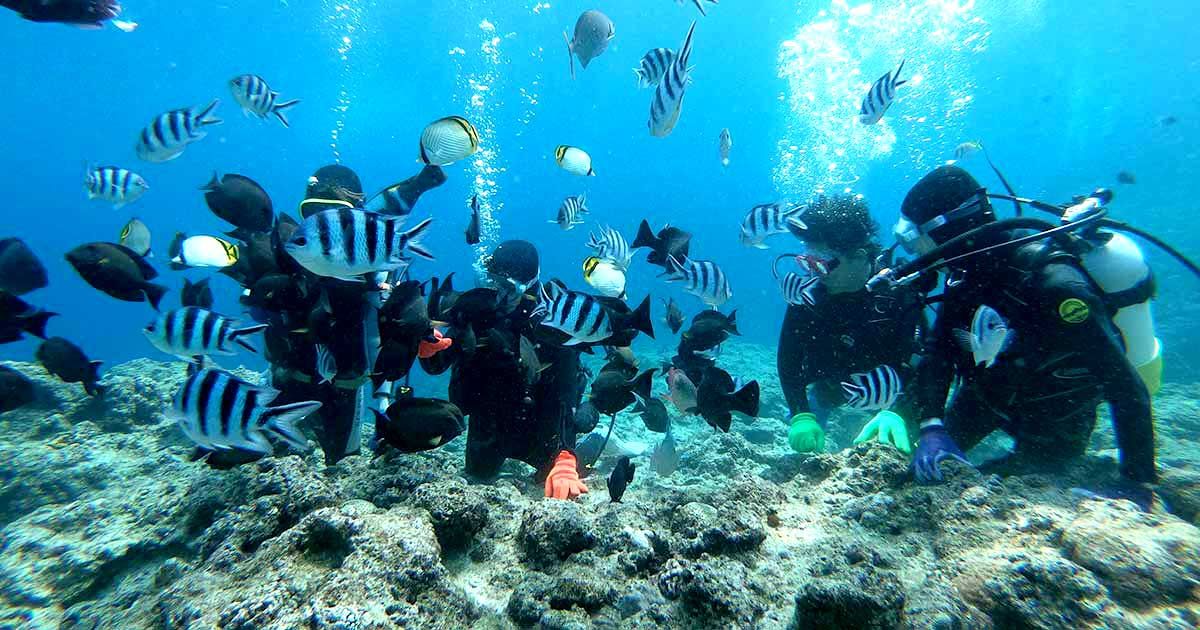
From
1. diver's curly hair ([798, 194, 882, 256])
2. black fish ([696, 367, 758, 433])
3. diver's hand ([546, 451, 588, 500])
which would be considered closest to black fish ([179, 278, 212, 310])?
diver's hand ([546, 451, 588, 500])

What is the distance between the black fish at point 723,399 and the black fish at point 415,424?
1.77 meters

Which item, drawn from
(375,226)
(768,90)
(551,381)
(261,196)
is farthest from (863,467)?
(768,90)

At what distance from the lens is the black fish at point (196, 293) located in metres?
4.60

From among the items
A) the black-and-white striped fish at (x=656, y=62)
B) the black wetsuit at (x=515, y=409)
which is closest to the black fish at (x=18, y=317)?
the black wetsuit at (x=515, y=409)

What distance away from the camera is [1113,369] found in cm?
312

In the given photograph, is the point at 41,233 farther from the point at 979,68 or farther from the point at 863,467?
the point at 979,68

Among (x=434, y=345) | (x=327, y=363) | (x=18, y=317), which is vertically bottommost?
(x=18, y=317)

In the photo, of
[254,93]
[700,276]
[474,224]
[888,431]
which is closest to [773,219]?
[700,276]

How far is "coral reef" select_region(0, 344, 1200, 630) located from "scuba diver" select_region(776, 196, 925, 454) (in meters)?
1.29

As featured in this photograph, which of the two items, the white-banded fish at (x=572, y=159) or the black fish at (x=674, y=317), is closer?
the black fish at (x=674, y=317)

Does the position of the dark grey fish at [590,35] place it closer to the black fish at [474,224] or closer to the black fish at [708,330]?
the black fish at [474,224]

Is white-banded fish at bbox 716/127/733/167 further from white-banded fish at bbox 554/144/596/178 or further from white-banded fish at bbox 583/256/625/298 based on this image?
white-banded fish at bbox 583/256/625/298

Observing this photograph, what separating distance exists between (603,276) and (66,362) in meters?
4.96

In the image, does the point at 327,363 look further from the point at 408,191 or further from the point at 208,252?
the point at 408,191
